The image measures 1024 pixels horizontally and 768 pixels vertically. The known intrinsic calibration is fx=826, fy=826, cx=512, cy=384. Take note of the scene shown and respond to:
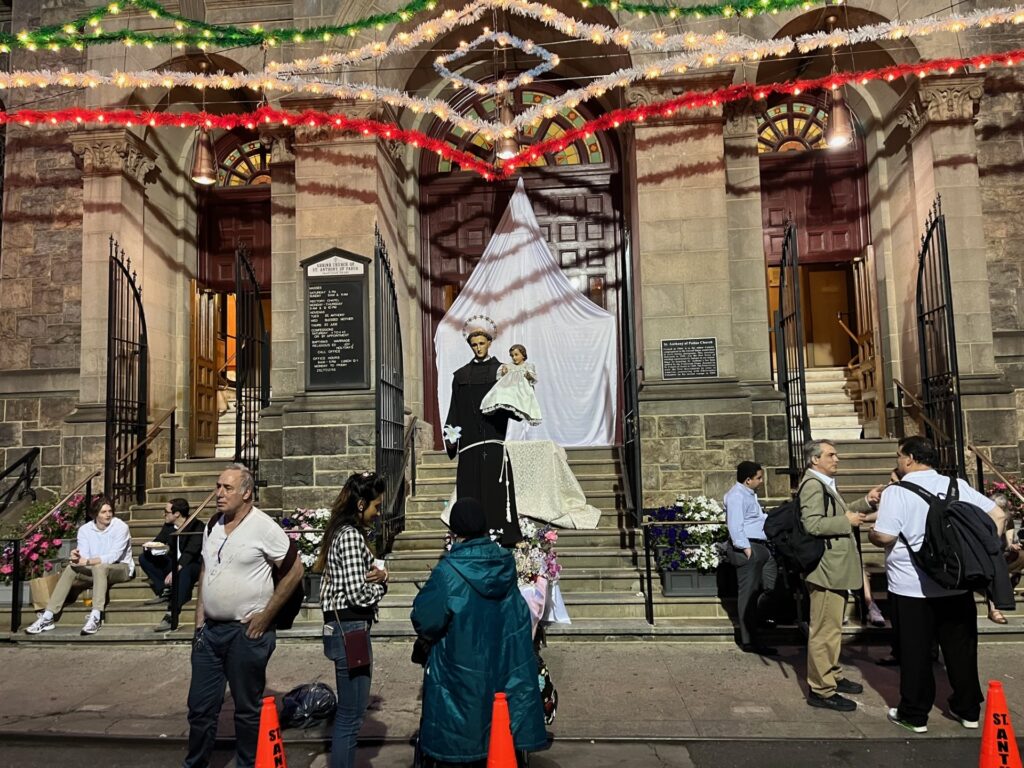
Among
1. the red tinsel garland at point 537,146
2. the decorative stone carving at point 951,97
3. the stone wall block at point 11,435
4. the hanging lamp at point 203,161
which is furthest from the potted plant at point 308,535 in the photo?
the decorative stone carving at point 951,97

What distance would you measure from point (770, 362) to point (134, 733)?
8.60 metres

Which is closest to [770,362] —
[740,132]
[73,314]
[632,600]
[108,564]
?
[740,132]

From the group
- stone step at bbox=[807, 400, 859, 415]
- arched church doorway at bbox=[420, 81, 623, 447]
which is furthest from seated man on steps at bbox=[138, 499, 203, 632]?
stone step at bbox=[807, 400, 859, 415]

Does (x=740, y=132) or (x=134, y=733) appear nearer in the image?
(x=134, y=733)

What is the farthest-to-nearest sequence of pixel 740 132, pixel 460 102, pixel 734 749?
1. pixel 460 102
2. pixel 740 132
3. pixel 734 749

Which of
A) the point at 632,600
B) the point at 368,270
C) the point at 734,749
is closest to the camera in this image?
the point at 734,749

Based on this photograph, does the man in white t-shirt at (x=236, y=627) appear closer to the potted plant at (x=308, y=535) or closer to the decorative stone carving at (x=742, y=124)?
the potted plant at (x=308, y=535)

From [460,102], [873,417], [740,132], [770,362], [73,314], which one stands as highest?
[460,102]

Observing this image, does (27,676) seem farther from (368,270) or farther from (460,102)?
(460,102)

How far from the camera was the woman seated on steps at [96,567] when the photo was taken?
878cm

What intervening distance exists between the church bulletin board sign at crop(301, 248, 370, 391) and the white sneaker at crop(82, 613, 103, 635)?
3574 mm

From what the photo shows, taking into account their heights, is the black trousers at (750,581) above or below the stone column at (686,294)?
below

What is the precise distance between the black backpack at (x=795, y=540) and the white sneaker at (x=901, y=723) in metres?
1.06

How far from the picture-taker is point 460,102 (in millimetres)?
A: 13625
